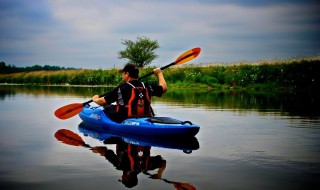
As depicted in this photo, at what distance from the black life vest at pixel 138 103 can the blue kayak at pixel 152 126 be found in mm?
187

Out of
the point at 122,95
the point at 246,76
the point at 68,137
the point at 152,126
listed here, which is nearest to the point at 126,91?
the point at 122,95

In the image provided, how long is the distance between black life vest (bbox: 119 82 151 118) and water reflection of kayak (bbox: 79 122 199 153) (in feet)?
1.52

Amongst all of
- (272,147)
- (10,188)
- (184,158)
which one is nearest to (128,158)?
(184,158)

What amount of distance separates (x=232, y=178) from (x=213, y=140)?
289 centimetres

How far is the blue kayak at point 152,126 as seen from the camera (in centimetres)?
737

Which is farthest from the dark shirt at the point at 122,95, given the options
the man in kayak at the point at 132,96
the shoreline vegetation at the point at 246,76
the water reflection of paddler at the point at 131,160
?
the shoreline vegetation at the point at 246,76

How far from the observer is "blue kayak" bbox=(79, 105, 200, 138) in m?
7.37

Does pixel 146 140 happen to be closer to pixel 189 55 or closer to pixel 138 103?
pixel 138 103

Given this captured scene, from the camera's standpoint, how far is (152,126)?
25.3 feet

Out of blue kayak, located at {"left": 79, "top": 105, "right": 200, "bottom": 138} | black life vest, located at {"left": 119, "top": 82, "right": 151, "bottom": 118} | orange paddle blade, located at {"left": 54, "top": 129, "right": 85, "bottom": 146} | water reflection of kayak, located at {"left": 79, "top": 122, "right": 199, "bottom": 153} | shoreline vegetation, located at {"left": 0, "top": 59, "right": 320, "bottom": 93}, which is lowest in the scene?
orange paddle blade, located at {"left": 54, "top": 129, "right": 85, "bottom": 146}

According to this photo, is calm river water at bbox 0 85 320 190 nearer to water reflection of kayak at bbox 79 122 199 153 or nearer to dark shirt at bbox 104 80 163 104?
water reflection of kayak at bbox 79 122 199 153

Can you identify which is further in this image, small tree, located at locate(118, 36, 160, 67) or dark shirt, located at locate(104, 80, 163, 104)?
small tree, located at locate(118, 36, 160, 67)

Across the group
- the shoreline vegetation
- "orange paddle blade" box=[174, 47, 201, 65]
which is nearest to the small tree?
the shoreline vegetation

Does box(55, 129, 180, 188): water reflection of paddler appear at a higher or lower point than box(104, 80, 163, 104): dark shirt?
lower
